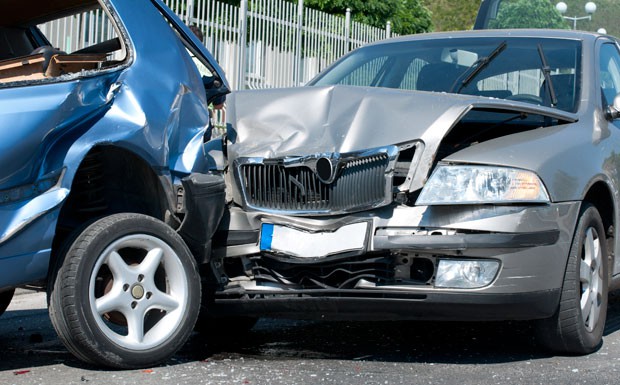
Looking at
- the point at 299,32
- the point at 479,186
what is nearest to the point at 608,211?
the point at 479,186

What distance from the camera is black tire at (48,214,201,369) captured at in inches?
177

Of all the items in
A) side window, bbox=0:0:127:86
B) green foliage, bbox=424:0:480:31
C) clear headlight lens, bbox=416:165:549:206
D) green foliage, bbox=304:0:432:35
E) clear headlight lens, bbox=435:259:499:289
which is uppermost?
side window, bbox=0:0:127:86

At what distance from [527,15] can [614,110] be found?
3.23 meters

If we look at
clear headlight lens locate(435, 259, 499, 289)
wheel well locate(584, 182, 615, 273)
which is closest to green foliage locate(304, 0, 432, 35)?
wheel well locate(584, 182, 615, 273)

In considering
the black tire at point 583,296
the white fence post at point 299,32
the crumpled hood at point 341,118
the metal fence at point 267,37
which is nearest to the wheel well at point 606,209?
the black tire at point 583,296

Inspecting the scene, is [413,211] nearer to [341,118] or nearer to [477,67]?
[341,118]

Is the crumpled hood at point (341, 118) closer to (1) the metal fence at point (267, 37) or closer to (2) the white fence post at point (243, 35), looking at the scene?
(1) the metal fence at point (267, 37)

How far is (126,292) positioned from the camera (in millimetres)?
4715

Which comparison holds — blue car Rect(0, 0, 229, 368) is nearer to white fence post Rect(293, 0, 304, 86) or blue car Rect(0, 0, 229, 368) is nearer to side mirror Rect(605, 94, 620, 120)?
side mirror Rect(605, 94, 620, 120)

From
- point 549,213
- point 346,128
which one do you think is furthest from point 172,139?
point 549,213

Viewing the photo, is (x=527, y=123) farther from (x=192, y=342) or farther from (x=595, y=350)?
(x=192, y=342)

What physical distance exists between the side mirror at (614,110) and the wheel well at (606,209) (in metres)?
0.52

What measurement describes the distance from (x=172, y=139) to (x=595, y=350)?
241cm

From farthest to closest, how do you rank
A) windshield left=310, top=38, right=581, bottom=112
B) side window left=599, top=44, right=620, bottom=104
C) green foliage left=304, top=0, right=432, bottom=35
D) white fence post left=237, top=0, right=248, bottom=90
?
green foliage left=304, top=0, right=432, bottom=35 < white fence post left=237, top=0, right=248, bottom=90 < side window left=599, top=44, right=620, bottom=104 < windshield left=310, top=38, right=581, bottom=112
